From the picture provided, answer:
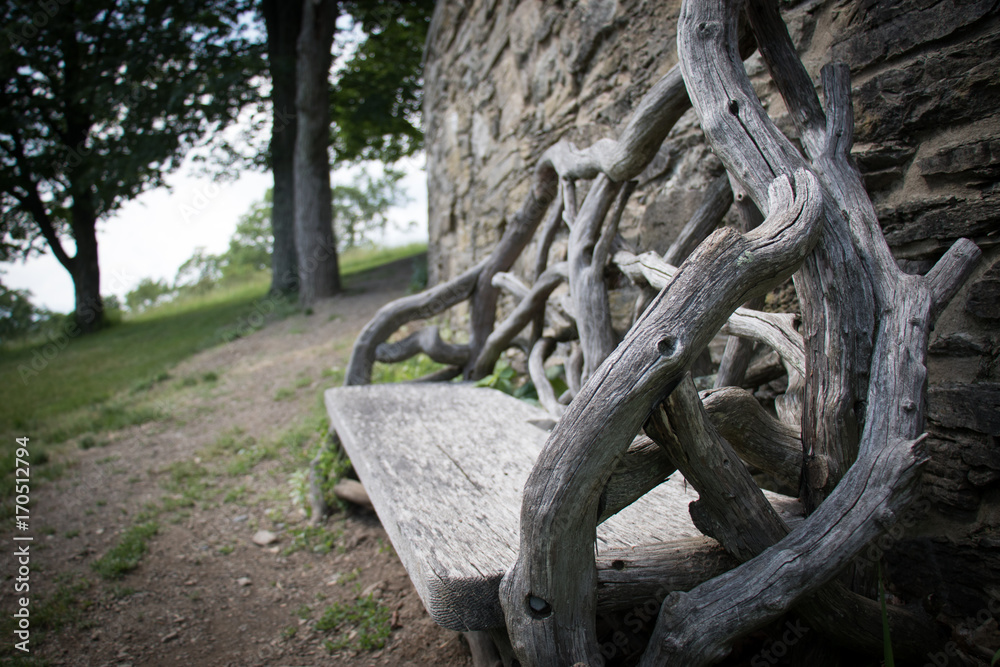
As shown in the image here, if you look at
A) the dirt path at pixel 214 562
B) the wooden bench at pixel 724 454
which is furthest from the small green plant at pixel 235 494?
the wooden bench at pixel 724 454

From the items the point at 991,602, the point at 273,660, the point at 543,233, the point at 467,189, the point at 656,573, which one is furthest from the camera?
the point at 467,189

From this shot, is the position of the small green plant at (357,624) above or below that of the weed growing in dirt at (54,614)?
below

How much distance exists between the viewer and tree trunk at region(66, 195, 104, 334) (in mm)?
10578

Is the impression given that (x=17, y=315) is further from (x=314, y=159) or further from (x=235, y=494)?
(x=235, y=494)

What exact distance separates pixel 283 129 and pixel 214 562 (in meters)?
7.74

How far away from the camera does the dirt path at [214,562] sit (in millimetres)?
1897

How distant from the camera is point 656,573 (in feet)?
3.73

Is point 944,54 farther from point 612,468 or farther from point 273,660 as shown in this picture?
point 273,660

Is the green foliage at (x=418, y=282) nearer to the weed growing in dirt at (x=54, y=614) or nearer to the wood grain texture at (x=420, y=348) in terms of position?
the wood grain texture at (x=420, y=348)

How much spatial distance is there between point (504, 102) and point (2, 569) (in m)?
3.50

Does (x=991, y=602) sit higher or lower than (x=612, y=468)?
lower

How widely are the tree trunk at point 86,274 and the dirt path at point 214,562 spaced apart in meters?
7.67

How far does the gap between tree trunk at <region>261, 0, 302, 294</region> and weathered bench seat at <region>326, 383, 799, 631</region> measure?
7.30 metres

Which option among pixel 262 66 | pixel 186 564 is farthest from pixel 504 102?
pixel 262 66
